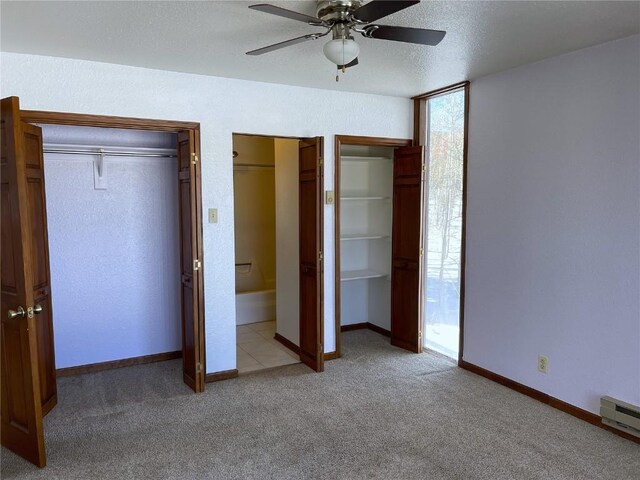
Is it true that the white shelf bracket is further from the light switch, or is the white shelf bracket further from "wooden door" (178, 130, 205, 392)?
the light switch

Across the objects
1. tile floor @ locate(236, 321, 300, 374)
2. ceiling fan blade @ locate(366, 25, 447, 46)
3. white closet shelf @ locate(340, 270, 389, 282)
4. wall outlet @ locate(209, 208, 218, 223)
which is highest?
ceiling fan blade @ locate(366, 25, 447, 46)

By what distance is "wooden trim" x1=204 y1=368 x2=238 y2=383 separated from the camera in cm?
378

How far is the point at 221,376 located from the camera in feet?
12.6

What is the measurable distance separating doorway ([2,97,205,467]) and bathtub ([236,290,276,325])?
169cm

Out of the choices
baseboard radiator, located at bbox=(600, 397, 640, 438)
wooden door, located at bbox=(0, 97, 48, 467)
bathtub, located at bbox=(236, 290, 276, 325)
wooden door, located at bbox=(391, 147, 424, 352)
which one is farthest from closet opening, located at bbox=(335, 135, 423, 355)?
wooden door, located at bbox=(0, 97, 48, 467)

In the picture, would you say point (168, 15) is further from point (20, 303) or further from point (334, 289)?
point (334, 289)

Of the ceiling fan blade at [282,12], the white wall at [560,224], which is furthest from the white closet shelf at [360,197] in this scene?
the ceiling fan blade at [282,12]

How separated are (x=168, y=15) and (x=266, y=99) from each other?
148cm

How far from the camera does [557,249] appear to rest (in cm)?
322

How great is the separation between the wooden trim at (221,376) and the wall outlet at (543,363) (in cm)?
234

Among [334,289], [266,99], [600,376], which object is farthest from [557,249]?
[266,99]

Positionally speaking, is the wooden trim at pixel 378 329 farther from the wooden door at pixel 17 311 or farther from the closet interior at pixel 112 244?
the wooden door at pixel 17 311

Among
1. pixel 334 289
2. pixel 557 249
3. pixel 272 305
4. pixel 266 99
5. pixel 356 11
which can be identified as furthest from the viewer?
pixel 272 305

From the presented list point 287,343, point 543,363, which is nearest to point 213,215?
point 287,343
